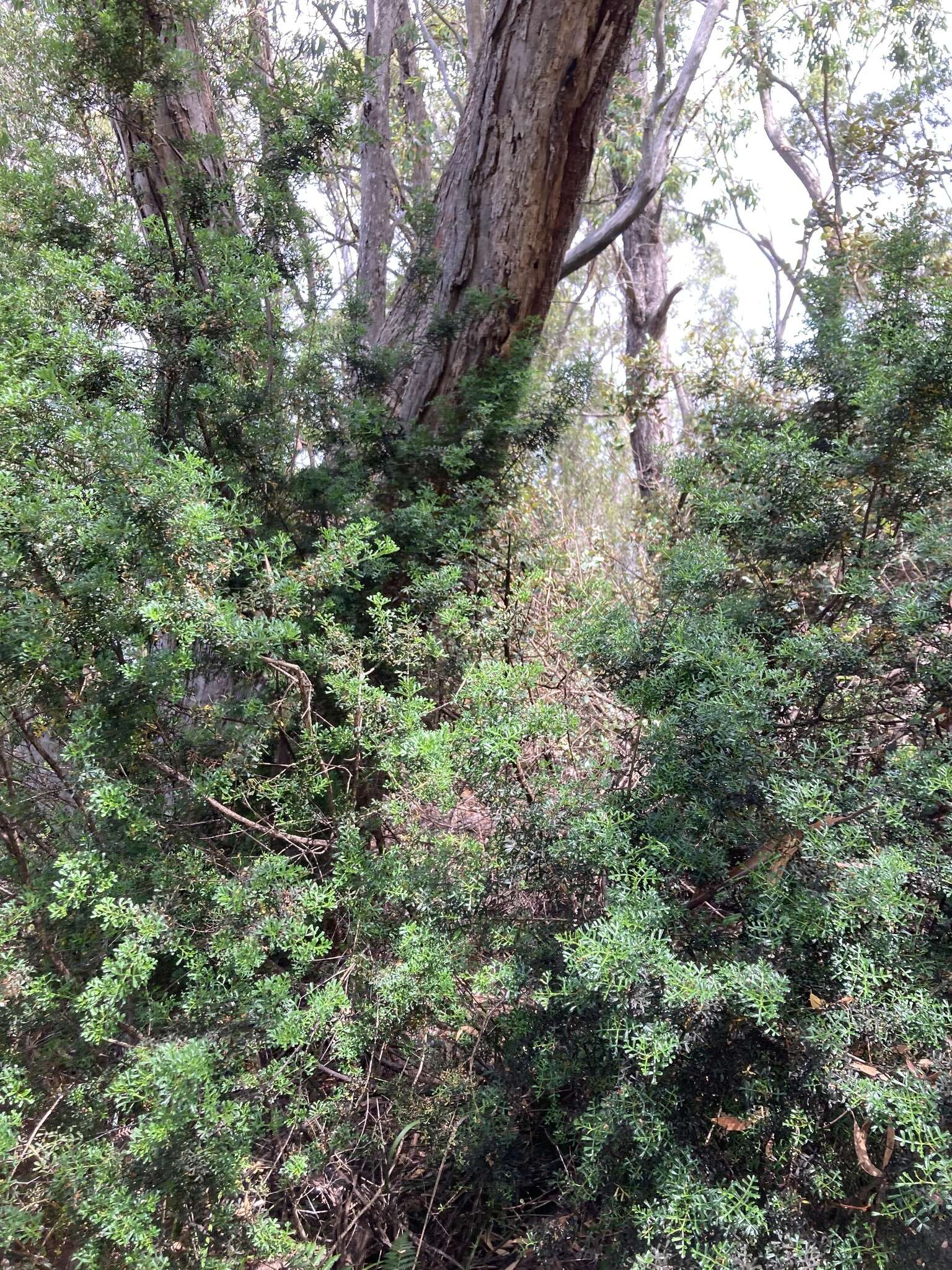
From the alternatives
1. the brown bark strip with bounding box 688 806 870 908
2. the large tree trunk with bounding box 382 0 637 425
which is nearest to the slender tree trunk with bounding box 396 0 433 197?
the large tree trunk with bounding box 382 0 637 425

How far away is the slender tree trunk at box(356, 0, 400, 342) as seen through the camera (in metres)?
7.00

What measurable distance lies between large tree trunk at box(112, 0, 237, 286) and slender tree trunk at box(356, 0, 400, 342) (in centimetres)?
279

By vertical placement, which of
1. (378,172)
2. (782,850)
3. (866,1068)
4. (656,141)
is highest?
(378,172)

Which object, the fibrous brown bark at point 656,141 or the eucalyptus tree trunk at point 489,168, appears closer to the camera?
the eucalyptus tree trunk at point 489,168

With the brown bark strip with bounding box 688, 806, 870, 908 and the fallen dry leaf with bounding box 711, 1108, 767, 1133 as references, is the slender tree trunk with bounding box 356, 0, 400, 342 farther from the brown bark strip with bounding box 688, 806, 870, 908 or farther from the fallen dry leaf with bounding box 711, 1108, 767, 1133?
the fallen dry leaf with bounding box 711, 1108, 767, 1133

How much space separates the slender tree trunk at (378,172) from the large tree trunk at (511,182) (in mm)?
2741

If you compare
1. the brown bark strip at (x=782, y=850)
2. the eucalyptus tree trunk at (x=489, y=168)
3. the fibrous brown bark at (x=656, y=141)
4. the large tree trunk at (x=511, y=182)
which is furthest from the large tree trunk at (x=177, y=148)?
the brown bark strip at (x=782, y=850)

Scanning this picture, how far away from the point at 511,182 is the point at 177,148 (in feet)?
5.03

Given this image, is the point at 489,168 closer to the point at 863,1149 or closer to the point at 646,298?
the point at 863,1149

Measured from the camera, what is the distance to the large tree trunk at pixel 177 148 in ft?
11.8

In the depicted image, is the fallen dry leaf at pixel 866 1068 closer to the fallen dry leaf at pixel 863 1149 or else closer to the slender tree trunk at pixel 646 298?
the fallen dry leaf at pixel 863 1149

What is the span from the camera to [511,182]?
3.96 metres

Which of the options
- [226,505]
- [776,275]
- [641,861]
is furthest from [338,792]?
[776,275]

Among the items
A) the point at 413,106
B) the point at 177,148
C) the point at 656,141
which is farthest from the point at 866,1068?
the point at 413,106
